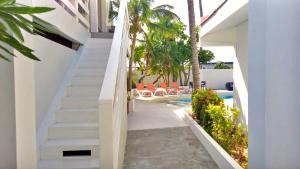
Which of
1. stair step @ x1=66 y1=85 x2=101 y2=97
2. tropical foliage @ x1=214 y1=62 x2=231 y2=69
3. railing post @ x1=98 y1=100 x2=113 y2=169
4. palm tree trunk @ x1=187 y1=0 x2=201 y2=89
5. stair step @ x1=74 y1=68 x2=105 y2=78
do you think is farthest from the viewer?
tropical foliage @ x1=214 y1=62 x2=231 y2=69

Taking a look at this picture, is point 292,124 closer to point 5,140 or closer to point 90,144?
point 90,144

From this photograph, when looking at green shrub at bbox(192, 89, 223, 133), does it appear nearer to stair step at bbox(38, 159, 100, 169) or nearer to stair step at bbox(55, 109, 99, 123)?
stair step at bbox(55, 109, 99, 123)

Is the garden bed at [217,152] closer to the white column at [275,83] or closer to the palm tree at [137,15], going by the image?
the white column at [275,83]

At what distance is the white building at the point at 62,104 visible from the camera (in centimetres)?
340

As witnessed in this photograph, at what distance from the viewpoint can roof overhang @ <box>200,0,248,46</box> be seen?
565 cm

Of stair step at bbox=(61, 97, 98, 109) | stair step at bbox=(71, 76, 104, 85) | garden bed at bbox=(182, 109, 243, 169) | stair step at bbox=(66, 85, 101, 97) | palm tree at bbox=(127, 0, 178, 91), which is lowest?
garden bed at bbox=(182, 109, 243, 169)

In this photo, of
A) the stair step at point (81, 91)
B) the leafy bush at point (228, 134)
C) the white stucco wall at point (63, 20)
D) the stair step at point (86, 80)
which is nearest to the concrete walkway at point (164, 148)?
the leafy bush at point (228, 134)

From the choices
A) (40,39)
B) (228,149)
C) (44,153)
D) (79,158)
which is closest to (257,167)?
(228,149)

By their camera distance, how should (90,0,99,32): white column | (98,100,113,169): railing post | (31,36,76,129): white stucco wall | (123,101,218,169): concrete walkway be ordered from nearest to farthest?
(98,100,113,169): railing post → (31,36,76,129): white stucco wall → (123,101,218,169): concrete walkway → (90,0,99,32): white column

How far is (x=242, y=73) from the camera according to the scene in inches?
298

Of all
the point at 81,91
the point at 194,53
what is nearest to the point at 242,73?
the point at 194,53

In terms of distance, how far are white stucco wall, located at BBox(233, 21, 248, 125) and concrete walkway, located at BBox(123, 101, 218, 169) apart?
1731 millimetres

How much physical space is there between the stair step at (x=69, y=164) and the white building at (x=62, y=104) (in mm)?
15

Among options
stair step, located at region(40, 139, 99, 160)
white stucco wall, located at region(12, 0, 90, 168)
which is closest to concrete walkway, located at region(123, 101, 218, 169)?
stair step, located at region(40, 139, 99, 160)
